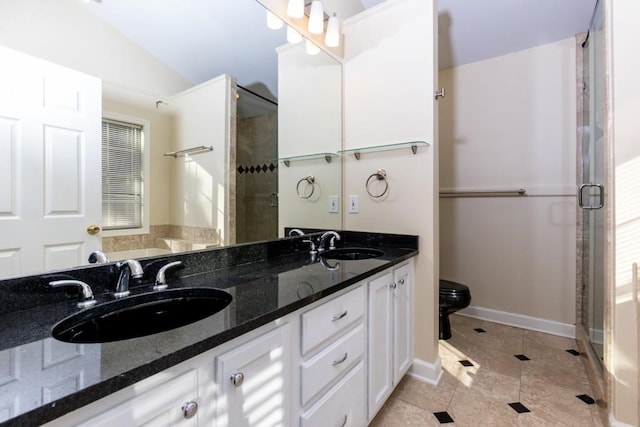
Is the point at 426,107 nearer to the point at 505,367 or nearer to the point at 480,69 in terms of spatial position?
the point at 480,69

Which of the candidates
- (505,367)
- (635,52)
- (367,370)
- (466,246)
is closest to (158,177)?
(367,370)

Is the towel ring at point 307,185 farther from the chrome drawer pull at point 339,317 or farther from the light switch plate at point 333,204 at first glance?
the chrome drawer pull at point 339,317

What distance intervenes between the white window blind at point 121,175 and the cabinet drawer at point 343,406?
933mm

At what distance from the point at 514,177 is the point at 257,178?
2.24 metres

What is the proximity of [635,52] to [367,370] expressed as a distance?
1828 mm

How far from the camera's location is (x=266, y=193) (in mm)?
1800

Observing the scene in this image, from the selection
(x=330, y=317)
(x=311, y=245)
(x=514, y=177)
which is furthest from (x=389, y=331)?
(x=514, y=177)

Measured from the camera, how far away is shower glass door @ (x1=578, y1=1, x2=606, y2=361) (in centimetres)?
174

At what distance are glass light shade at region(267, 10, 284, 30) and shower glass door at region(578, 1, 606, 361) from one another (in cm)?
173

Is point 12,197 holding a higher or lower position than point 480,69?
lower

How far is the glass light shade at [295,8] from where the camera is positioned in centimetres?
175

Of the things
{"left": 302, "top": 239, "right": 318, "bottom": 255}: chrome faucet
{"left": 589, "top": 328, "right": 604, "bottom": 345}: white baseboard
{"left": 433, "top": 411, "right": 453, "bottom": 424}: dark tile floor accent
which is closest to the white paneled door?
{"left": 302, "top": 239, "right": 318, "bottom": 255}: chrome faucet

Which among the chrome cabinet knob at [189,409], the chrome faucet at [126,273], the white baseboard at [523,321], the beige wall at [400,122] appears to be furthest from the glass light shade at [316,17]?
the white baseboard at [523,321]

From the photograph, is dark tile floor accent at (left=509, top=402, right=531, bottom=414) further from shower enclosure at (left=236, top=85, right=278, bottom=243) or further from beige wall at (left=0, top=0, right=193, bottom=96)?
beige wall at (left=0, top=0, right=193, bottom=96)
